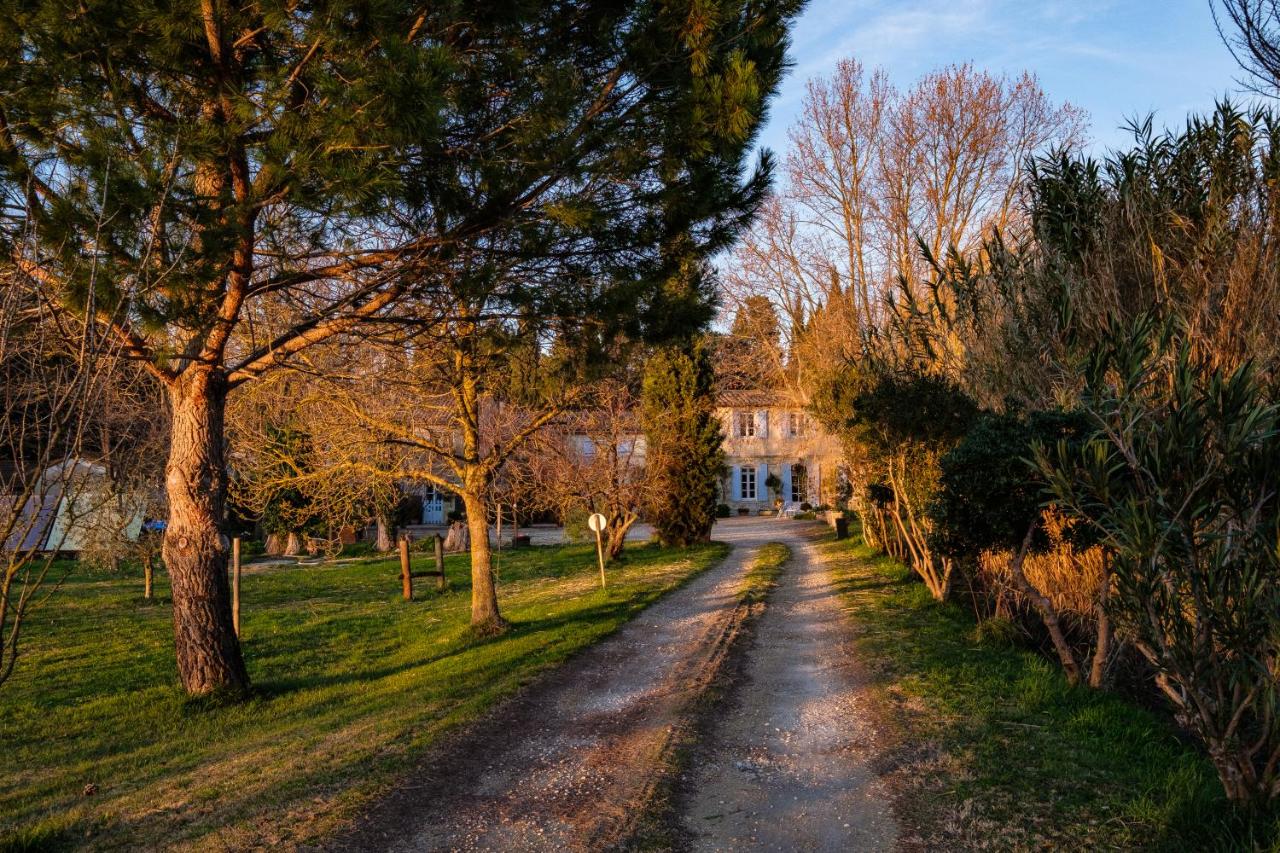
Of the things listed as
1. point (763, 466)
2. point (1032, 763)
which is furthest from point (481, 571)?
point (763, 466)

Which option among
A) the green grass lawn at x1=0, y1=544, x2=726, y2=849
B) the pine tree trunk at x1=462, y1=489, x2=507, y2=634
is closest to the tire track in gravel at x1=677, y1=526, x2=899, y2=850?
the green grass lawn at x1=0, y1=544, x2=726, y2=849

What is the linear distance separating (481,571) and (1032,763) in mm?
7126

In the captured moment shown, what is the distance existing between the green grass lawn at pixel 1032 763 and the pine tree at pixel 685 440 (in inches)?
549

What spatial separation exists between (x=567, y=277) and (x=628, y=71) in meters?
1.87

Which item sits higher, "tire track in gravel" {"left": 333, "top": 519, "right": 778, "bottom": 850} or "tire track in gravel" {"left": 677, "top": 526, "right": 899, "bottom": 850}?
"tire track in gravel" {"left": 333, "top": 519, "right": 778, "bottom": 850}

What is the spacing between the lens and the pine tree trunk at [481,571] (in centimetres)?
1074

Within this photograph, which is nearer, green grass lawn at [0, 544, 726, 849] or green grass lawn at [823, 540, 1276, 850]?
green grass lawn at [823, 540, 1276, 850]

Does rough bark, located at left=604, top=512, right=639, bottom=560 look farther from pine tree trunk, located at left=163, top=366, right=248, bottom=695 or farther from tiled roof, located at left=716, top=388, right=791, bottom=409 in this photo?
pine tree trunk, located at left=163, top=366, right=248, bottom=695

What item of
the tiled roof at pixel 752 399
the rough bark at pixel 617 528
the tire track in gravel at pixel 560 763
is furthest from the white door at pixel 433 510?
the tire track in gravel at pixel 560 763

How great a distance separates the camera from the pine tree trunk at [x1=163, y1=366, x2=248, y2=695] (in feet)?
25.1

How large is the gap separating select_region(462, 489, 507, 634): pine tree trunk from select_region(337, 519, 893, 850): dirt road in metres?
2.02

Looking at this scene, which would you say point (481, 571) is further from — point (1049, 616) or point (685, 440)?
point (685, 440)

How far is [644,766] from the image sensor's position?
5.47 metres

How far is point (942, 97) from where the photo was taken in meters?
21.2
